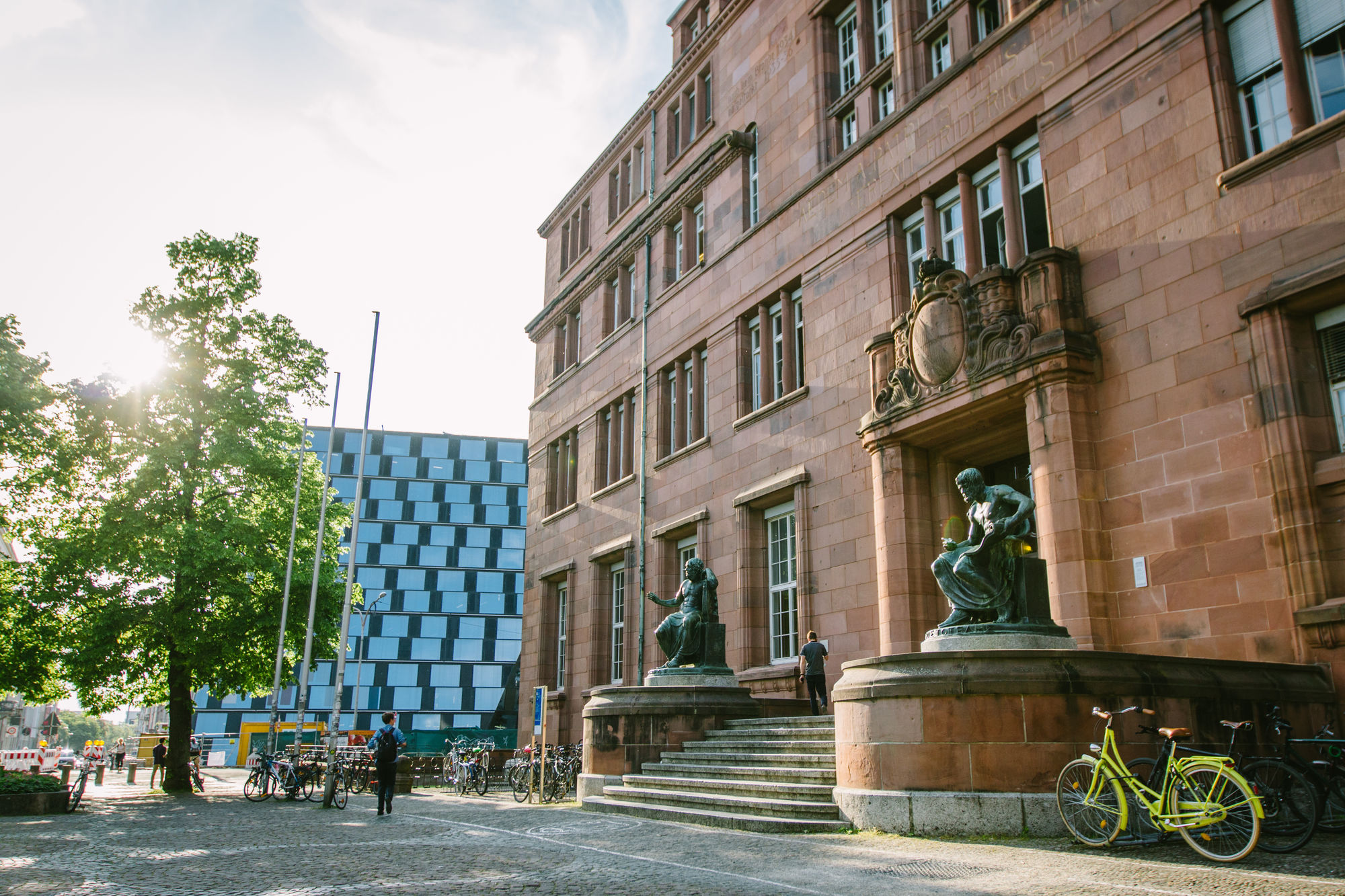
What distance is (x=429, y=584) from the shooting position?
86938 millimetres

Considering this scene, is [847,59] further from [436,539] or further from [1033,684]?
[436,539]

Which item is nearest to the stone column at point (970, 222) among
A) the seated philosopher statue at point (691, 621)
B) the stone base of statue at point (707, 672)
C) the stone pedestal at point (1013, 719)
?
the seated philosopher statue at point (691, 621)

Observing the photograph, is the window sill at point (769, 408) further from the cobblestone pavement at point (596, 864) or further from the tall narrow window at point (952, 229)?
the cobblestone pavement at point (596, 864)

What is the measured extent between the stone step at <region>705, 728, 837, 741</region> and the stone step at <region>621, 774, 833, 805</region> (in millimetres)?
1223

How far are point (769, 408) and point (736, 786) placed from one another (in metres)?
9.68

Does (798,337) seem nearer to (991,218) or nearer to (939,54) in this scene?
(991,218)

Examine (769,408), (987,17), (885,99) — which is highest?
(987,17)

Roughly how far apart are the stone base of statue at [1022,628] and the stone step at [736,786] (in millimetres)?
2105

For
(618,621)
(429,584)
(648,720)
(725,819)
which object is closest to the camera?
(725,819)

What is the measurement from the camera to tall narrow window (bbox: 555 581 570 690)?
3006 cm

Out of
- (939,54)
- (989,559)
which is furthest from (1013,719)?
(939,54)

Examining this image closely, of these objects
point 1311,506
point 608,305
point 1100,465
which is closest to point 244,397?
point 608,305

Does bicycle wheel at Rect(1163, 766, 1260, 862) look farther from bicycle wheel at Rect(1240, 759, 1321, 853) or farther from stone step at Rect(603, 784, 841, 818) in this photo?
stone step at Rect(603, 784, 841, 818)

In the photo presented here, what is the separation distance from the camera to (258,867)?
361 inches
